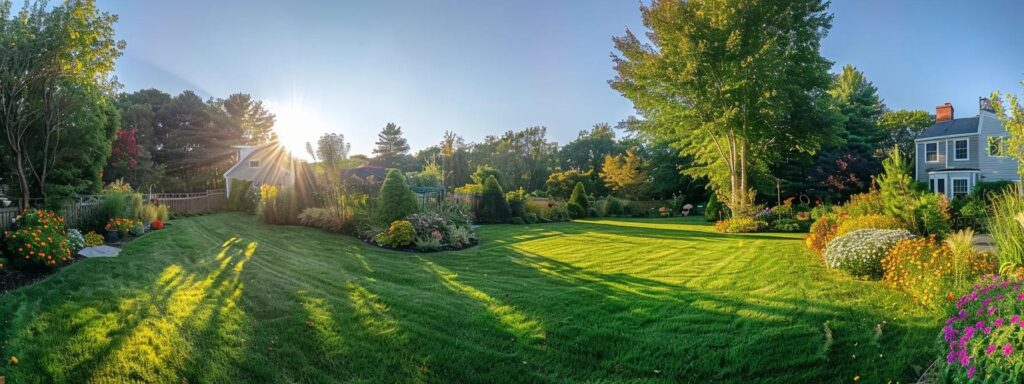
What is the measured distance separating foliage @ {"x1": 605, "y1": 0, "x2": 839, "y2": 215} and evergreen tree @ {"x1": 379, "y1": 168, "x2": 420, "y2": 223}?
879 cm

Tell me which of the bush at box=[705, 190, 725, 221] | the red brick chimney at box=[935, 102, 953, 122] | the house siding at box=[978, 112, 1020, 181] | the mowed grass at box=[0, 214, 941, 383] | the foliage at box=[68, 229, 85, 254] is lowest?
the mowed grass at box=[0, 214, 941, 383]

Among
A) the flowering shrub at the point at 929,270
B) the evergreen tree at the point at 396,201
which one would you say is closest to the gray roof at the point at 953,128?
the flowering shrub at the point at 929,270

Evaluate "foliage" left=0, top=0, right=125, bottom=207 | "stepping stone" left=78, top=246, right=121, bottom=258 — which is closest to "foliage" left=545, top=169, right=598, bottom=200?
"foliage" left=0, top=0, right=125, bottom=207

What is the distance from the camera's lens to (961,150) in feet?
74.4

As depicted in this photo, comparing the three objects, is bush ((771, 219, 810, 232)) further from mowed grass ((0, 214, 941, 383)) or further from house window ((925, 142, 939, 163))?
house window ((925, 142, 939, 163))

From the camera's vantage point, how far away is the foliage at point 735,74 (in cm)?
1434

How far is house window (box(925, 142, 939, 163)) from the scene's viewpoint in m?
23.7

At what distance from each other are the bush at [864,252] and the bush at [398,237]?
312 inches

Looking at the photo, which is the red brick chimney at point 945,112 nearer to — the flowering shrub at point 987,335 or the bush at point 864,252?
the bush at point 864,252

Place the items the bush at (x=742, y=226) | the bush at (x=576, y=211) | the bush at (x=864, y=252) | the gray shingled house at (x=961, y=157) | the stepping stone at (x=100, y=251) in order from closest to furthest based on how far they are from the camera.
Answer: the bush at (x=864, y=252), the stepping stone at (x=100, y=251), the bush at (x=742, y=226), the gray shingled house at (x=961, y=157), the bush at (x=576, y=211)

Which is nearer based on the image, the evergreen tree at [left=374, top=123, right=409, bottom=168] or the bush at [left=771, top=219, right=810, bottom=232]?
the bush at [left=771, top=219, right=810, bottom=232]

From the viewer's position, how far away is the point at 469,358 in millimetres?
3891

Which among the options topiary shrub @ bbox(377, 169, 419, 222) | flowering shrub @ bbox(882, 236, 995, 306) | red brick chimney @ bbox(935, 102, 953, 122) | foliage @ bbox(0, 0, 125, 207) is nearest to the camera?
flowering shrub @ bbox(882, 236, 995, 306)

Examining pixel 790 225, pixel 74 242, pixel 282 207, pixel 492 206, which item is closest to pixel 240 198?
pixel 282 207
